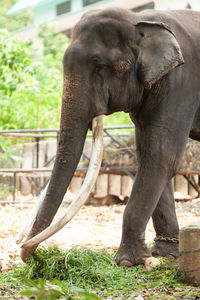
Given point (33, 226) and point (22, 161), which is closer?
point (33, 226)

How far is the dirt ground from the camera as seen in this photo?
4.27m

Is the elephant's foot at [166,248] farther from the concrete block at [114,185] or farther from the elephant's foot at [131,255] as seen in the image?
the concrete block at [114,185]

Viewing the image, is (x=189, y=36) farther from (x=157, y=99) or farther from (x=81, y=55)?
(x=81, y=55)

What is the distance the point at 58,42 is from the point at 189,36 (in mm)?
15511

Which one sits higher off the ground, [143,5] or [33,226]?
[143,5]

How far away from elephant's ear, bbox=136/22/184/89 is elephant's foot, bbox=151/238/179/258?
1272 mm

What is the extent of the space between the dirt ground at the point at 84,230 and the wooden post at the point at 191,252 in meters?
0.19

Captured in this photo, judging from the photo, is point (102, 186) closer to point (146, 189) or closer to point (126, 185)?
point (126, 185)

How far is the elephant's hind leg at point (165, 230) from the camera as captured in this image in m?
3.96

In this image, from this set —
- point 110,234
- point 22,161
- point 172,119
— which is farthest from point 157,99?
point 22,161

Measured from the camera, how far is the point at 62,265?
3.07 m

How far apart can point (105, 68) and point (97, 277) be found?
1.42 metres

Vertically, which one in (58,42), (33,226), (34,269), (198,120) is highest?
(58,42)

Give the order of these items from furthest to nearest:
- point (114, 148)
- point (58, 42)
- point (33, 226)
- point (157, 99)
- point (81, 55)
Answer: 1. point (58, 42)
2. point (114, 148)
3. point (157, 99)
4. point (81, 55)
5. point (33, 226)
